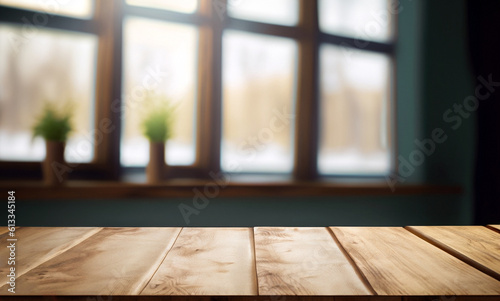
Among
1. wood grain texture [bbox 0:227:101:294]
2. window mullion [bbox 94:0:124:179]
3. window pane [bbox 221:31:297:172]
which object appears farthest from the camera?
window pane [bbox 221:31:297:172]

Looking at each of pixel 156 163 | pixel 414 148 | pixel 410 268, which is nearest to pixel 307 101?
pixel 414 148

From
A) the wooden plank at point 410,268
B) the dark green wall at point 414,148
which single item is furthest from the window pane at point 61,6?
the wooden plank at point 410,268

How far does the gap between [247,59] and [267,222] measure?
1.06 m

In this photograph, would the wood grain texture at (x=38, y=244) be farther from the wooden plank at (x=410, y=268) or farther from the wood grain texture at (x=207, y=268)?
the wooden plank at (x=410, y=268)

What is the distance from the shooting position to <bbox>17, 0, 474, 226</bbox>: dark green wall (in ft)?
8.24

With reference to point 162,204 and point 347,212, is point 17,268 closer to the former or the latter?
point 162,204

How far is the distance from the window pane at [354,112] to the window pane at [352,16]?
136 mm

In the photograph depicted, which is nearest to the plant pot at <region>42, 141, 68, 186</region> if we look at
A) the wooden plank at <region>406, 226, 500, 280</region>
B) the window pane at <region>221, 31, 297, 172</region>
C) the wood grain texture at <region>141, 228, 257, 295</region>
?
the window pane at <region>221, 31, 297, 172</region>

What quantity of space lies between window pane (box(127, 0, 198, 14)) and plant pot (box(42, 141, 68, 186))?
97 centimetres

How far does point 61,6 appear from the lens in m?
2.33

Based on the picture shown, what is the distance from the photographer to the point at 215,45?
265cm

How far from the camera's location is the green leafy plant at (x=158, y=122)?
2322 millimetres

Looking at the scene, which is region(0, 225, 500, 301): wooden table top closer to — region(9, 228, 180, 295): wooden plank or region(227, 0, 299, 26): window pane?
region(9, 228, 180, 295): wooden plank

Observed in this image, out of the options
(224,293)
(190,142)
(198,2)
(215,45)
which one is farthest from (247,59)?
(224,293)
